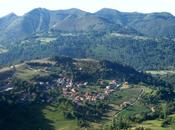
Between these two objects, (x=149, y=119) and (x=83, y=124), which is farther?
(x=149, y=119)

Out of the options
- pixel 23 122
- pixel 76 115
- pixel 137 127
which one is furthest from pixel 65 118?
pixel 137 127

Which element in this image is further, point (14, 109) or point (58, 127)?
point (14, 109)

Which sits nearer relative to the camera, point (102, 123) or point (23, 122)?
point (23, 122)

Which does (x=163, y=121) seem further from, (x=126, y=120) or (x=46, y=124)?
(x=46, y=124)

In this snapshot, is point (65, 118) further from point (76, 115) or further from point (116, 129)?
point (116, 129)

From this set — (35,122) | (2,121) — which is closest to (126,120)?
(35,122)

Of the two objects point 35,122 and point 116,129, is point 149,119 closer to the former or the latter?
point 116,129

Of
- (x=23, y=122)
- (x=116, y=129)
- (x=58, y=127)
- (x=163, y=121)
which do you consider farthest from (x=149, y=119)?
(x=23, y=122)
